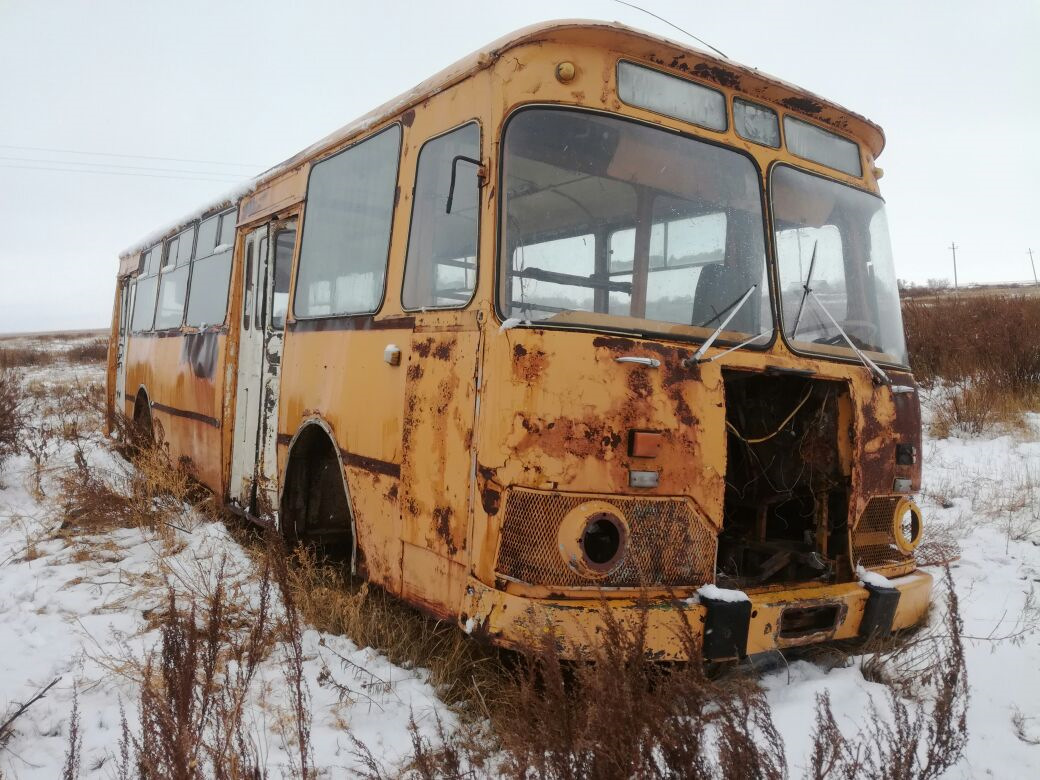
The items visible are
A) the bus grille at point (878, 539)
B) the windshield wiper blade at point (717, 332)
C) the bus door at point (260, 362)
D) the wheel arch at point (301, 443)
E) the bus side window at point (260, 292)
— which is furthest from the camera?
the bus side window at point (260, 292)

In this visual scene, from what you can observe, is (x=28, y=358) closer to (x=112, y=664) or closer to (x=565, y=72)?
(x=112, y=664)

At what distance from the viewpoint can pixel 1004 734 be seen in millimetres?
2738

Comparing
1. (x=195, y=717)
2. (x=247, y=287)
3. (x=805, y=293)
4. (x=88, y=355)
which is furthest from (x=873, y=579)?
(x=88, y=355)

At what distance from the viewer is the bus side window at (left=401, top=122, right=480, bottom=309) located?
313cm

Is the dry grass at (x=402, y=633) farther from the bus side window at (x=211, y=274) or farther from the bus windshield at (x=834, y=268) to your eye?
the bus side window at (x=211, y=274)

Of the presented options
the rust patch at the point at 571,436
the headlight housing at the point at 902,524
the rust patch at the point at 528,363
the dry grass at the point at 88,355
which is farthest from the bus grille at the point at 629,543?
the dry grass at the point at 88,355

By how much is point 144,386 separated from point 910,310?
10693mm

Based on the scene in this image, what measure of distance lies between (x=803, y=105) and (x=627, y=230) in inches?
45.3

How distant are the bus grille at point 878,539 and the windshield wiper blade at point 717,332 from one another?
109cm

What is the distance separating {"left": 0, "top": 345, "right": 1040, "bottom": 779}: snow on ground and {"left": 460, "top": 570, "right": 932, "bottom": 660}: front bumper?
9.3 inches

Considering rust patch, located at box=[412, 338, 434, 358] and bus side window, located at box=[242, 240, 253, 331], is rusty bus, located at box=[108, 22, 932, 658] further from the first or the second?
bus side window, located at box=[242, 240, 253, 331]

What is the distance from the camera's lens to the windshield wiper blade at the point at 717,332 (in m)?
2.99

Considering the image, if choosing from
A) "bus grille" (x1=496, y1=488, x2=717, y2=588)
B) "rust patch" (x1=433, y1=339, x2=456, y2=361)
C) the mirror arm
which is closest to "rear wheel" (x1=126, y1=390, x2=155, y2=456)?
"rust patch" (x1=433, y1=339, x2=456, y2=361)

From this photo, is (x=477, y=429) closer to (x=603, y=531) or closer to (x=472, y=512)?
(x=472, y=512)
